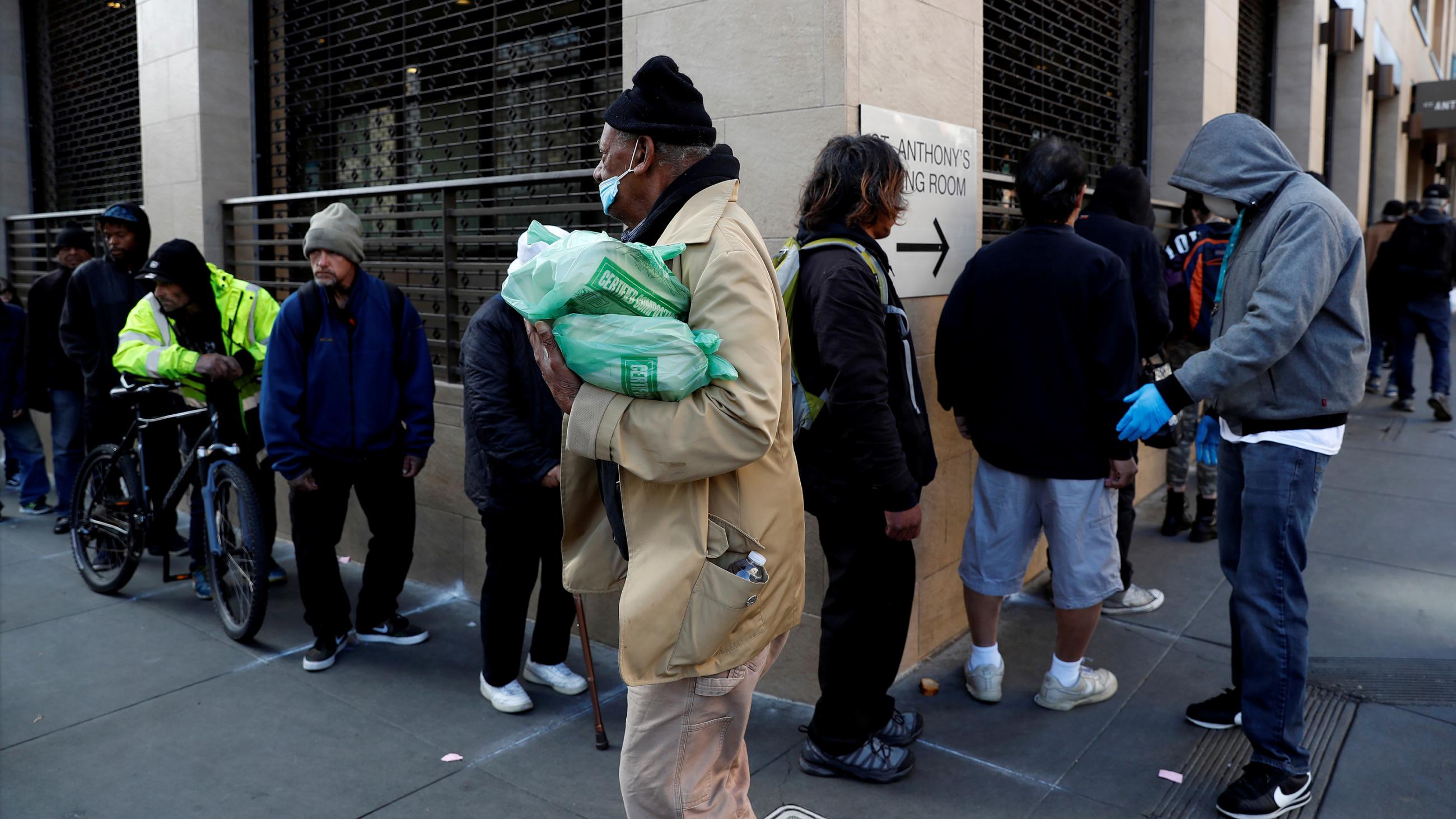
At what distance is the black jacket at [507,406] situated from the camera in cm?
412

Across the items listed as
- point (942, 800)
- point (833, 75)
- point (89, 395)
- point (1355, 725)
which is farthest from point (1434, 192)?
point (89, 395)

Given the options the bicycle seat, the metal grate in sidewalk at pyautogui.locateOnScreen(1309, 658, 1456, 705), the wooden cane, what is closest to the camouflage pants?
the metal grate in sidewalk at pyautogui.locateOnScreen(1309, 658, 1456, 705)

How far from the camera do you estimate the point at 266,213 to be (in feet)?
24.8

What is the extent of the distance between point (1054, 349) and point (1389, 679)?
2.07 metres

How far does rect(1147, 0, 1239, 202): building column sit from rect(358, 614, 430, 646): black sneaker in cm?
620

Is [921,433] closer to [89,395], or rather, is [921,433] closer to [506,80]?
[506,80]

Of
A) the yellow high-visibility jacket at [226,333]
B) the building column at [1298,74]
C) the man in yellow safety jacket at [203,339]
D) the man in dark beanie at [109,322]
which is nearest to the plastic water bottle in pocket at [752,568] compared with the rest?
the man in yellow safety jacket at [203,339]

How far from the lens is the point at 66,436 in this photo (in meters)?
7.46

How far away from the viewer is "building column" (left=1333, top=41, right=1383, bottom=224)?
48.5ft

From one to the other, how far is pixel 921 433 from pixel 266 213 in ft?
19.1

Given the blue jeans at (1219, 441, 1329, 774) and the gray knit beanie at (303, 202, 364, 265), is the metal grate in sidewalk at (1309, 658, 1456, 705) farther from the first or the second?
the gray knit beanie at (303, 202, 364, 265)

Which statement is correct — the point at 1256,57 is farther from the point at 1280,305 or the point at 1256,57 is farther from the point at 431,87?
the point at 1280,305

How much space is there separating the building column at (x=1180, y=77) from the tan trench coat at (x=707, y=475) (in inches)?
262

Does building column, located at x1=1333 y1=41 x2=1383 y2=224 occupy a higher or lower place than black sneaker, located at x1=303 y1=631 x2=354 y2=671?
higher
